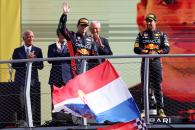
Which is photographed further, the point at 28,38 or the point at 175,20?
the point at 175,20

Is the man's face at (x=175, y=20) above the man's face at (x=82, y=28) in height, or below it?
above

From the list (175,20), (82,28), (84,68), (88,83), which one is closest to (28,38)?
(82,28)

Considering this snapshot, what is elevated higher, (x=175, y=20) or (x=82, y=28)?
(x=175, y=20)

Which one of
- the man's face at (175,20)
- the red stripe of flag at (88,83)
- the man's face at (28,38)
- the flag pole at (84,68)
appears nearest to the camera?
the red stripe of flag at (88,83)

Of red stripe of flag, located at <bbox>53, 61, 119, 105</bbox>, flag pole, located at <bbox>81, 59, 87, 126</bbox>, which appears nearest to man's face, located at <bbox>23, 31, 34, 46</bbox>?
flag pole, located at <bbox>81, 59, 87, 126</bbox>

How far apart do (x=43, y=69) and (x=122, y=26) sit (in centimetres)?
304

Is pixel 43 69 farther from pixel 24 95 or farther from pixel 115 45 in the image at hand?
pixel 115 45

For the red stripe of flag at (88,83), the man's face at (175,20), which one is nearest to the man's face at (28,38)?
the red stripe of flag at (88,83)

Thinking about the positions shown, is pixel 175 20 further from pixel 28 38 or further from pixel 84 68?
pixel 84 68

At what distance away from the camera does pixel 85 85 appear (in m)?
10.7

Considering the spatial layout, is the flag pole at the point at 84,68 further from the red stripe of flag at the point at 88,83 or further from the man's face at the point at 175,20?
the man's face at the point at 175,20

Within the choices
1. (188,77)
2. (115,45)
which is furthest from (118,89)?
(115,45)

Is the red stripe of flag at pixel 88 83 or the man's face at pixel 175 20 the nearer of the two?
the red stripe of flag at pixel 88 83

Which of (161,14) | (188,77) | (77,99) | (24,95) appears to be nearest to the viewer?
(77,99)
